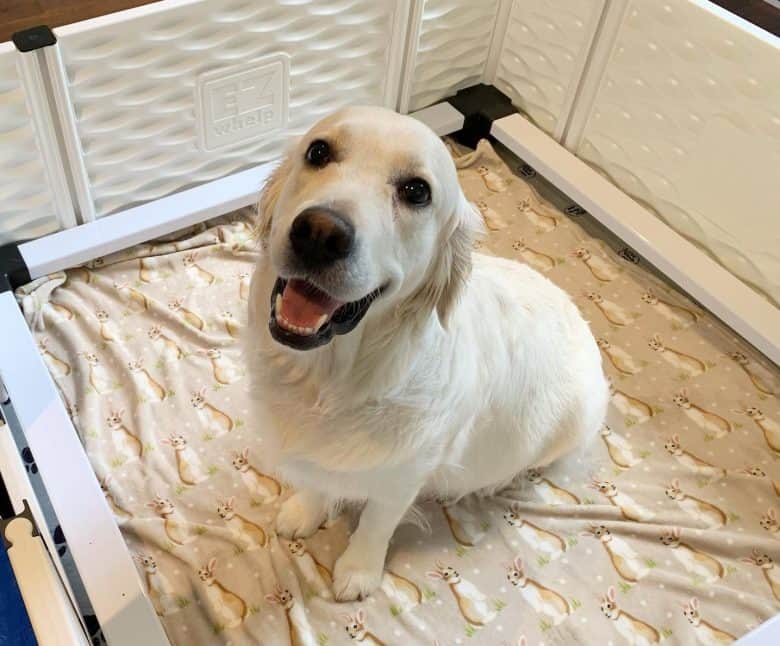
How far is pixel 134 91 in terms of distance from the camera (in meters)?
1.86

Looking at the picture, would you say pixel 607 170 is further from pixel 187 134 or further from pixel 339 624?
pixel 339 624

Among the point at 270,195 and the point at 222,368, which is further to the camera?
the point at 222,368

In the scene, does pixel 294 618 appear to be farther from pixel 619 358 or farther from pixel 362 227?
pixel 619 358

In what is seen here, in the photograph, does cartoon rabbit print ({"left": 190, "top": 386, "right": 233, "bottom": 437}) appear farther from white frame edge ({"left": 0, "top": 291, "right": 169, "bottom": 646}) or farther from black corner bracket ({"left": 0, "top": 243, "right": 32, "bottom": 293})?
black corner bracket ({"left": 0, "top": 243, "right": 32, "bottom": 293})

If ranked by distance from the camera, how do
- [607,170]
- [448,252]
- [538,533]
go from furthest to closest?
[607,170]
[538,533]
[448,252]

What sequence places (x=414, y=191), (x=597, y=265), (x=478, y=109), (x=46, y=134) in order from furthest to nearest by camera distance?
(x=478, y=109) < (x=597, y=265) < (x=46, y=134) < (x=414, y=191)

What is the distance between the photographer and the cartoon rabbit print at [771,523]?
171 centimetres

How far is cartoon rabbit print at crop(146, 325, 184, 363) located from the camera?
6.07ft

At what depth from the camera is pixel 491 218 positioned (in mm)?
2279

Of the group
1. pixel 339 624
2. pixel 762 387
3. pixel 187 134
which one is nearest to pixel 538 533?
pixel 339 624

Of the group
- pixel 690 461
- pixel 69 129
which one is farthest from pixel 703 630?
pixel 69 129

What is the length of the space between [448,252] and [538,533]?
0.79 m

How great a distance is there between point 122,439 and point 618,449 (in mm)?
1105

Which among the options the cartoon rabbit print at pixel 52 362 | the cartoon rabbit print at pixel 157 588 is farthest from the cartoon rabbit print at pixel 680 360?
the cartoon rabbit print at pixel 52 362
